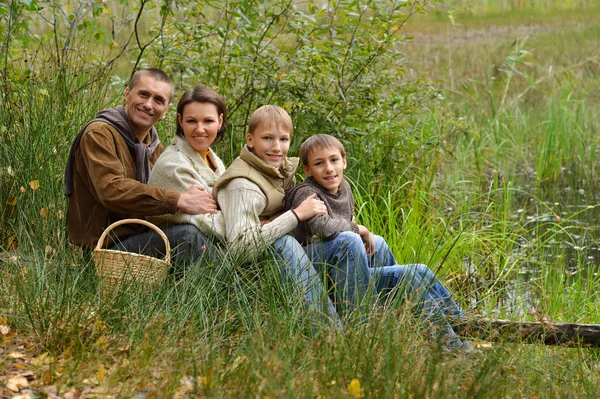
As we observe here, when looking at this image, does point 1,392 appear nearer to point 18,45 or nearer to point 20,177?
point 20,177

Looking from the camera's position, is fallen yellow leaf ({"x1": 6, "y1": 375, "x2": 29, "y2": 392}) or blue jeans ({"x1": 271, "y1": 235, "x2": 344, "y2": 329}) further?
blue jeans ({"x1": 271, "y1": 235, "x2": 344, "y2": 329})

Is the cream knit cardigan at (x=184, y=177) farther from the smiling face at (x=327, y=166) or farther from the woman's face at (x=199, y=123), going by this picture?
the smiling face at (x=327, y=166)

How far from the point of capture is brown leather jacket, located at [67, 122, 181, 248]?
14.2 ft

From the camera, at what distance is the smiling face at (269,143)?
4.47 m

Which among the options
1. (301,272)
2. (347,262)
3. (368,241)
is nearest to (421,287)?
(347,262)

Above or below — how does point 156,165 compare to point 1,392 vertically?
above

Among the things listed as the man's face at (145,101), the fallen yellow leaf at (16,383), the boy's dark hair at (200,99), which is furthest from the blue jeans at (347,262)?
the fallen yellow leaf at (16,383)

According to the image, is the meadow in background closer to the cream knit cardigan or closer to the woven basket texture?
the woven basket texture

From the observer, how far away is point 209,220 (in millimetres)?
4406

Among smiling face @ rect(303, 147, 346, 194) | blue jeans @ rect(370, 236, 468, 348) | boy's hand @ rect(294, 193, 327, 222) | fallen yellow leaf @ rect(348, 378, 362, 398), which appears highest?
smiling face @ rect(303, 147, 346, 194)

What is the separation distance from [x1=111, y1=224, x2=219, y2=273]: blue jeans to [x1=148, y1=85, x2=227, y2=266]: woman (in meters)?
0.04

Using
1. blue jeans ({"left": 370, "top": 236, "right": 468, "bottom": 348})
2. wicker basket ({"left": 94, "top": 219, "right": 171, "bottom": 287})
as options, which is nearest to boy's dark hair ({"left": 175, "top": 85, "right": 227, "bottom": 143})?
wicker basket ({"left": 94, "top": 219, "right": 171, "bottom": 287})

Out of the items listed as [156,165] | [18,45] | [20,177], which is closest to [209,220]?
[156,165]

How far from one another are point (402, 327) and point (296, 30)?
9.86 feet
